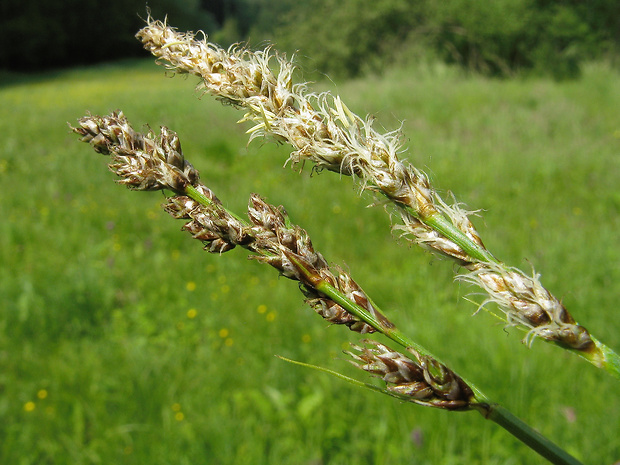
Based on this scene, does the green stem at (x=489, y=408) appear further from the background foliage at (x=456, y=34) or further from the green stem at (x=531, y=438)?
the background foliage at (x=456, y=34)

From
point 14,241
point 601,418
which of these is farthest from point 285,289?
point 14,241

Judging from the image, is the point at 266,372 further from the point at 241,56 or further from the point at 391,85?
the point at 391,85

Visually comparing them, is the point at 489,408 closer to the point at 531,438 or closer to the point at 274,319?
the point at 531,438

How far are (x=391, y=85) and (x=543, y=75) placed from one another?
439cm

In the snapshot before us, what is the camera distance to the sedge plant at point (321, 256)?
0.50 meters

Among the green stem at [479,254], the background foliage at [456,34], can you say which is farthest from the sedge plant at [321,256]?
the background foliage at [456,34]

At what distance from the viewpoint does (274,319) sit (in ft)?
10.9

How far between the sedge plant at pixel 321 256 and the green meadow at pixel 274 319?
40mm

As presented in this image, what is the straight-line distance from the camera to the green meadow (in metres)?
2.36

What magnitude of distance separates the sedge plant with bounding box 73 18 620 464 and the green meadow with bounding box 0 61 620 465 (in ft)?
0.13

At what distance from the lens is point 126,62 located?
A: 1373 inches

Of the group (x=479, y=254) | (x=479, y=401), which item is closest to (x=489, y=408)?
(x=479, y=401)

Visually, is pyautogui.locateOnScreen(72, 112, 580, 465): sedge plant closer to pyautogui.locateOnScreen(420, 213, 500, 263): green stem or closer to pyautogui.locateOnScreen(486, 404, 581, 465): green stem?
pyautogui.locateOnScreen(486, 404, 581, 465): green stem

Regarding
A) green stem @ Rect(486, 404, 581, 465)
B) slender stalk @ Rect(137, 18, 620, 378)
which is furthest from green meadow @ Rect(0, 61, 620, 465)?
green stem @ Rect(486, 404, 581, 465)
